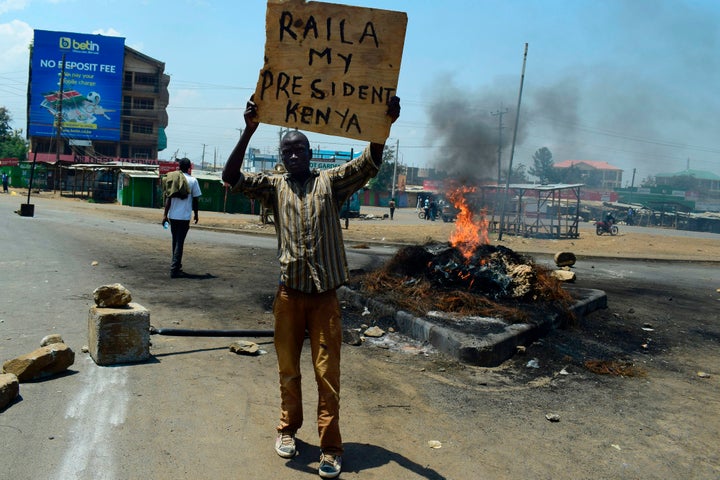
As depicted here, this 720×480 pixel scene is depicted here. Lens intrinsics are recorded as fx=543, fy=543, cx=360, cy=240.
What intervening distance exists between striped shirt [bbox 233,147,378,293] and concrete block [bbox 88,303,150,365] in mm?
1949

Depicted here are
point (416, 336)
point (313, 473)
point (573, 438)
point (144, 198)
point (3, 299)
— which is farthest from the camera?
point (144, 198)

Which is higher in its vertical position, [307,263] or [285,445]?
[307,263]

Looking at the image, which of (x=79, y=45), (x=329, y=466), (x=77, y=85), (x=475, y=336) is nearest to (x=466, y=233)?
(x=475, y=336)

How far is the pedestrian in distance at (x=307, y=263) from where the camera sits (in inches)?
128

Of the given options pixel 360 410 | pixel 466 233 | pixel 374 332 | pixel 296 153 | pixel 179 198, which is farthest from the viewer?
pixel 466 233

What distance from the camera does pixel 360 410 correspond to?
4.11m

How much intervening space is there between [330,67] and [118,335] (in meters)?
2.91

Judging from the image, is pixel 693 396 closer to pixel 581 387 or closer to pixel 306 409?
pixel 581 387

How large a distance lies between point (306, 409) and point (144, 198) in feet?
112

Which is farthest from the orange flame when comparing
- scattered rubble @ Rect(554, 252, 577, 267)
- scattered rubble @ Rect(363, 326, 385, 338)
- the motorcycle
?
the motorcycle

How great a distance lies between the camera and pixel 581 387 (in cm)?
496

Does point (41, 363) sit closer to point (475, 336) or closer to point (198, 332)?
point (198, 332)

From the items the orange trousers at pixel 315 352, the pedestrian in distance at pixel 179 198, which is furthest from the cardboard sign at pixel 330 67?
the pedestrian in distance at pixel 179 198

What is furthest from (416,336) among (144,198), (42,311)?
(144,198)
